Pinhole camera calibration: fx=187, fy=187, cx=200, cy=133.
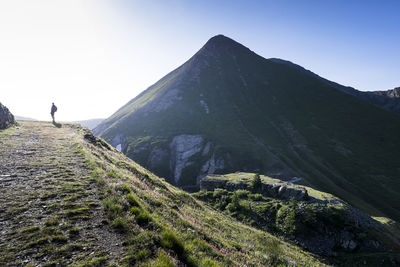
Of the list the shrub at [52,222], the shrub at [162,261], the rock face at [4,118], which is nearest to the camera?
the shrub at [162,261]

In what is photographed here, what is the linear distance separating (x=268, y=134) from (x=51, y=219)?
358ft

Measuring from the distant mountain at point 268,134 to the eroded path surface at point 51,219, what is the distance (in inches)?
2524

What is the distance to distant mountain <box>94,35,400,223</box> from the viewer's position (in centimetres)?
7394

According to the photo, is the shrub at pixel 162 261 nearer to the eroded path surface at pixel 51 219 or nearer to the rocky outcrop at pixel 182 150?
the eroded path surface at pixel 51 219

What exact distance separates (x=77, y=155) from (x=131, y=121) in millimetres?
121306

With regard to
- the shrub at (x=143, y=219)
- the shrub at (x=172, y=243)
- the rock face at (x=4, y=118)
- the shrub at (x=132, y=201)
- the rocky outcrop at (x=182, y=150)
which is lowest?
the rocky outcrop at (x=182, y=150)

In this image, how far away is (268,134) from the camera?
10712cm

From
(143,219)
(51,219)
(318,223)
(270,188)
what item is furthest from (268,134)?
(51,219)

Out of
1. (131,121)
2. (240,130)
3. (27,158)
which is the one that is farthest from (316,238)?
(131,121)

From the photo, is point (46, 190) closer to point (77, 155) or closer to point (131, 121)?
point (77, 155)

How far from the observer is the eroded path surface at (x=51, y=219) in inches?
246

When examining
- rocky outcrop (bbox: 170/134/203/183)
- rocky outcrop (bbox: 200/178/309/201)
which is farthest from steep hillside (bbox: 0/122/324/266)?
rocky outcrop (bbox: 170/134/203/183)

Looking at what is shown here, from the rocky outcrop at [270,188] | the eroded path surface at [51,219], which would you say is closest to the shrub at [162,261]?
the eroded path surface at [51,219]

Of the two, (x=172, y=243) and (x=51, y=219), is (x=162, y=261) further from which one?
(x=51, y=219)
